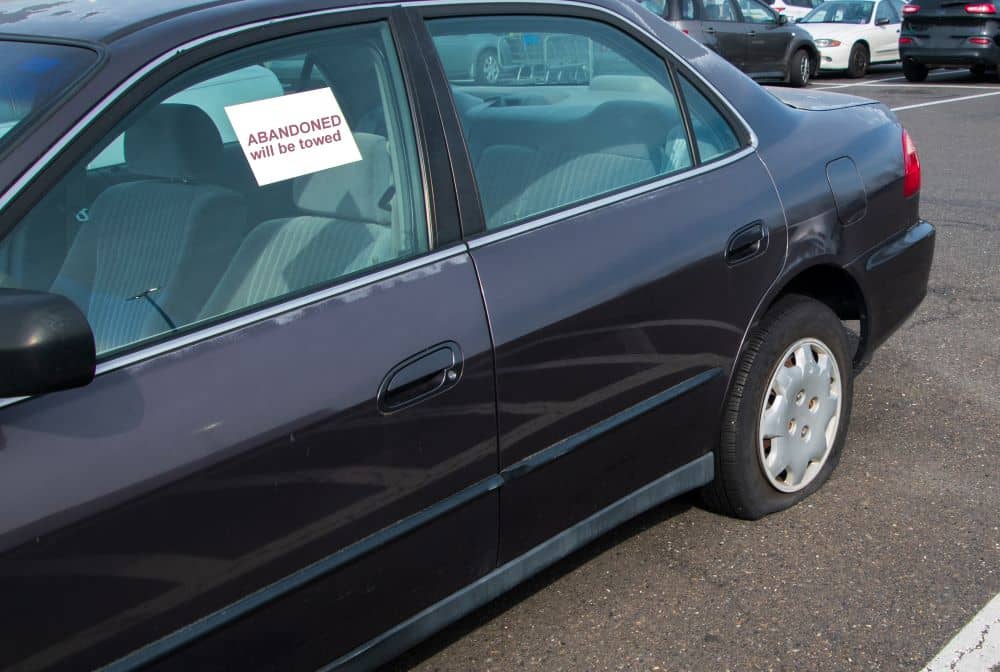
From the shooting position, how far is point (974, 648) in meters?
2.97

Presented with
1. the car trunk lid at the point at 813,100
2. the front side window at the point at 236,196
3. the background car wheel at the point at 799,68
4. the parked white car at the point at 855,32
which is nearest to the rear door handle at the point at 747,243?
the car trunk lid at the point at 813,100

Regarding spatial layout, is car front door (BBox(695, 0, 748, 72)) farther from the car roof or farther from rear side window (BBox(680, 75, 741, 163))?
the car roof

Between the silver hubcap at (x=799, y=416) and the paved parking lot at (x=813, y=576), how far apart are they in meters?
0.17

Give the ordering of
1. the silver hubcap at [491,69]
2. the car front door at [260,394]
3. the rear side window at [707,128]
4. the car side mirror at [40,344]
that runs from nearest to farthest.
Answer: the car side mirror at [40,344] < the car front door at [260,394] < the silver hubcap at [491,69] < the rear side window at [707,128]

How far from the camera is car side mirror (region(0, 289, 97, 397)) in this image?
1.77 metres

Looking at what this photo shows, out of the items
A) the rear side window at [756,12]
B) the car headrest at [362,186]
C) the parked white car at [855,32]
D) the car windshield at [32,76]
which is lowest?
the parked white car at [855,32]

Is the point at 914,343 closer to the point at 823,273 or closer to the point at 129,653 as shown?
the point at 823,273

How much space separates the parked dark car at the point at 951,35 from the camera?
16.6m

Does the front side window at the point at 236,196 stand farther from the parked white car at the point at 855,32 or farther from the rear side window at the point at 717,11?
the parked white car at the point at 855,32

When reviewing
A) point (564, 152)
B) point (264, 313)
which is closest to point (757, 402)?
point (564, 152)

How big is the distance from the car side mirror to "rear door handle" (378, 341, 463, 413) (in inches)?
24.7

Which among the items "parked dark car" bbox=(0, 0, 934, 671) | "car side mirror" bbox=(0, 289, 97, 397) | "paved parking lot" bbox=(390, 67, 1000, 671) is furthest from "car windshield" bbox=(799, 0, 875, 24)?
"car side mirror" bbox=(0, 289, 97, 397)

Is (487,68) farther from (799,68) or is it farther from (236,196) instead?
(799,68)

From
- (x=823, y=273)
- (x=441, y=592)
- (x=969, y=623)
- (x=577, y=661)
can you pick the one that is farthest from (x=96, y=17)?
(x=969, y=623)
